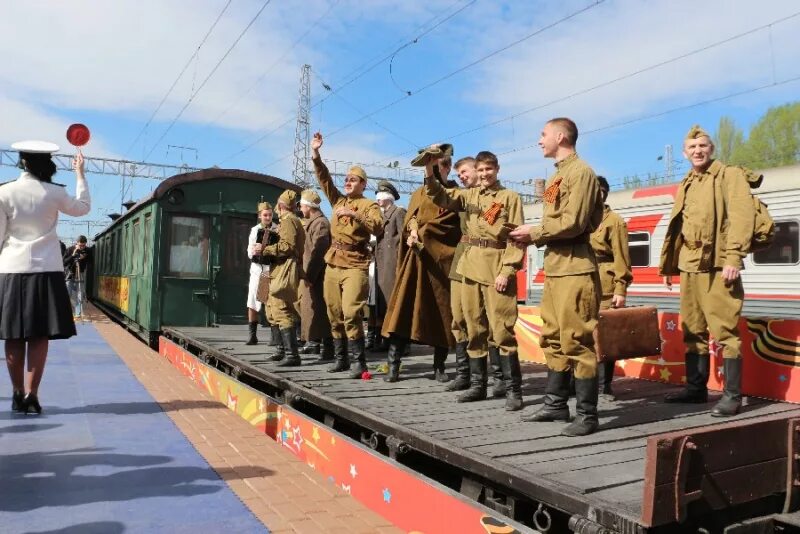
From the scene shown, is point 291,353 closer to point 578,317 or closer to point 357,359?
point 357,359

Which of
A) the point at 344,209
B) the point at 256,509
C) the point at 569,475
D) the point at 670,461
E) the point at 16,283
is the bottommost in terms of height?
the point at 256,509

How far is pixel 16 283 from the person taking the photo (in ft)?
15.0

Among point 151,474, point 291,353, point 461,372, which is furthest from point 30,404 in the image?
point 461,372

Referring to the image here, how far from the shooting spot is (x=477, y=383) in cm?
468

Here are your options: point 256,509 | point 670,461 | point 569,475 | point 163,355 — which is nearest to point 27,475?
point 256,509

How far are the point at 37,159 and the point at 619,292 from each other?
4523mm

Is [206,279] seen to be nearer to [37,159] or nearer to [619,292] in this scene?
[37,159]

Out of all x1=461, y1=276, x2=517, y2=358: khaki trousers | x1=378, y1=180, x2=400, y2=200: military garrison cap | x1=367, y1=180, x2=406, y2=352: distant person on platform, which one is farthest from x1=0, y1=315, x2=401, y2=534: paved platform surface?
x1=378, y1=180, x2=400, y2=200: military garrison cap

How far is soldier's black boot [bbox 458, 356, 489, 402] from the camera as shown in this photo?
4629 mm

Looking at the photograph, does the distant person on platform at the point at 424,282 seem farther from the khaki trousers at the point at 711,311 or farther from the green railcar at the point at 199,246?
the green railcar at the point at 199,246

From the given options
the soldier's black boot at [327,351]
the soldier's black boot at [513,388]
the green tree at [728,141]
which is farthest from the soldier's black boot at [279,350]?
the green tree at [728,141]

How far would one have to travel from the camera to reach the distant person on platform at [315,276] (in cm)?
646

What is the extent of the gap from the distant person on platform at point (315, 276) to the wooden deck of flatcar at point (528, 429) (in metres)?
0.56

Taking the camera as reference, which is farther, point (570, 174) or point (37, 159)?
point (37, 159)
